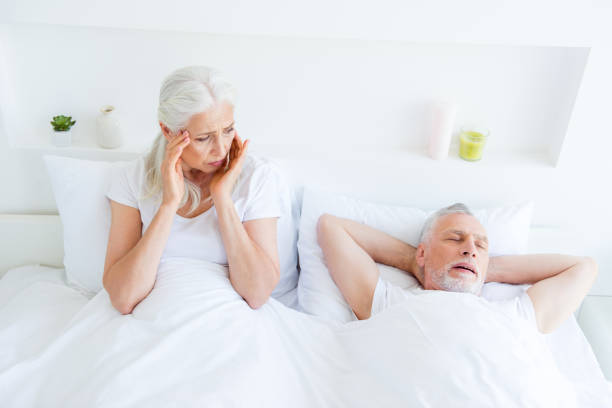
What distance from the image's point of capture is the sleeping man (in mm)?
1234

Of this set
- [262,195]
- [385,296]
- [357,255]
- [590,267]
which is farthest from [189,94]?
[590,267]

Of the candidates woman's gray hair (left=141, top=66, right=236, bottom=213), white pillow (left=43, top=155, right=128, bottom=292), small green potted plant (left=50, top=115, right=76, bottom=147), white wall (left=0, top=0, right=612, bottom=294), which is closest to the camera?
woman's gray hair (left=141, top=66, right=236, bottom=213)

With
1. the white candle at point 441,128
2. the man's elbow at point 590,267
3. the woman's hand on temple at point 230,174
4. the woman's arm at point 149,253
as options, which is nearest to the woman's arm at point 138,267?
the woman's arm at point 149,253

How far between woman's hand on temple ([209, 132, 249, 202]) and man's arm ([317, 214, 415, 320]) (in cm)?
36

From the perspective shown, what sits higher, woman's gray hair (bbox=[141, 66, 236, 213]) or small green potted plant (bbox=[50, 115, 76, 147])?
woman's gray hair (bbox=[141, 66, 236, 213])

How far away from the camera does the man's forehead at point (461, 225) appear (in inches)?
63.4

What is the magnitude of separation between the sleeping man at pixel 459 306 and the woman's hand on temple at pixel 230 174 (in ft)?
1.17

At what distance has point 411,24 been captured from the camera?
1.63 meters

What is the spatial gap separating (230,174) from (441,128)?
30.3 inches

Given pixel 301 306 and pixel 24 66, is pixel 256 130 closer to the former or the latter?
pixel 301 306

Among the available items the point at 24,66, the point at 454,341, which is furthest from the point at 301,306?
the point at 24,66

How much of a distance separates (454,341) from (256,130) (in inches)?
42.1

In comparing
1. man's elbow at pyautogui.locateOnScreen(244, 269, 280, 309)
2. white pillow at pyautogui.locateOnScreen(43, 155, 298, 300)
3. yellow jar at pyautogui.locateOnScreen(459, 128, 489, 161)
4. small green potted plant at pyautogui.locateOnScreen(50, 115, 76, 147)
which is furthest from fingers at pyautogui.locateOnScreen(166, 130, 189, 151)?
yellow jar at pyautogui.locateOnScreen(459, 128, 489, 161)

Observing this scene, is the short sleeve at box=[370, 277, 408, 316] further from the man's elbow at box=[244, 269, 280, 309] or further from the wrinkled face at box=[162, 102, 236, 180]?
the wrinkled face at box=[162, 102, 236, 180]
